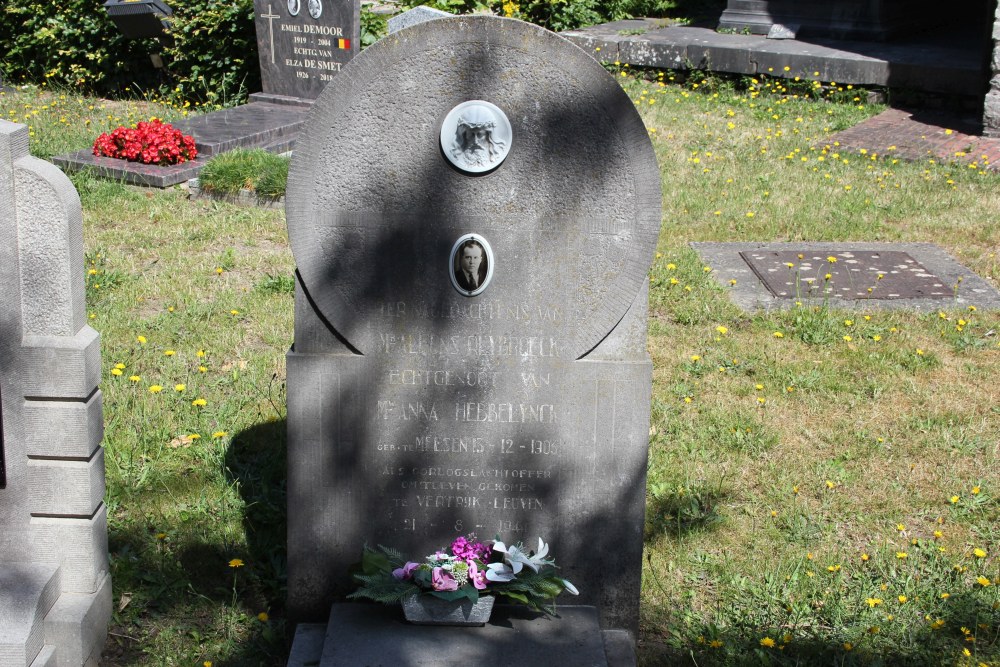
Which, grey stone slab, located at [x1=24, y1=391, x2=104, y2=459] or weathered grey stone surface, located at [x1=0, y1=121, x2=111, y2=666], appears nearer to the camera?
weathered grey stone surface, located at [x1=0, y1=121, x2=111, y2=666]

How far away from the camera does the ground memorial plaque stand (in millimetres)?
3037

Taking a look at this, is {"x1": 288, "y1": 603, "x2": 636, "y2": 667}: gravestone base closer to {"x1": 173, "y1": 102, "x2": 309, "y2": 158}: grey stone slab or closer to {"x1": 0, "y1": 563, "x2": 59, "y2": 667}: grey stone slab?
{"x1": 0, "y1": 563, "x2": 59, "y2": 667}: grey stone slab

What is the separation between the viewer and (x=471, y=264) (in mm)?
3145

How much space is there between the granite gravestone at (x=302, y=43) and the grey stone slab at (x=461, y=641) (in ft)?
23.5

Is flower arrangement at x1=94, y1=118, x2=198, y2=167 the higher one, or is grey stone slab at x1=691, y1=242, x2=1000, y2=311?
flower arrangement at x1=94, y1=118, x2=198, y2=167

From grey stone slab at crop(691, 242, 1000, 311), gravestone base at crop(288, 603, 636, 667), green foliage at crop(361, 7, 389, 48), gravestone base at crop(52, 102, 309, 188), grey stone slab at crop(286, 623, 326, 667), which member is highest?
green foliage at crop(361, 7, 389, 48)

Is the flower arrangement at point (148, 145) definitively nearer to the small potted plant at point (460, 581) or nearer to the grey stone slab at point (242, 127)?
the grey stone slab at point (242, 127)

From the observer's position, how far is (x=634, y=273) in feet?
10.3

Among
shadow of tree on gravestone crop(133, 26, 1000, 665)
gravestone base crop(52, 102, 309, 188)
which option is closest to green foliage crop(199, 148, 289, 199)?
gravestone base crop(52, 102, 309, 188)

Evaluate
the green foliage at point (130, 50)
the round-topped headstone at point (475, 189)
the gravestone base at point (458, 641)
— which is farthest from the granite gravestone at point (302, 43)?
the gravestone base at point (458, 641)

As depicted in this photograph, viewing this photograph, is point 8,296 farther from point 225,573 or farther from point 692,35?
point 692,35

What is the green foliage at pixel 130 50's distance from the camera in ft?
35.9

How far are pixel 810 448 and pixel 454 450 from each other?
1.93m

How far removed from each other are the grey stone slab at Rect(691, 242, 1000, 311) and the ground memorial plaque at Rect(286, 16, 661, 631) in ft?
9.53
